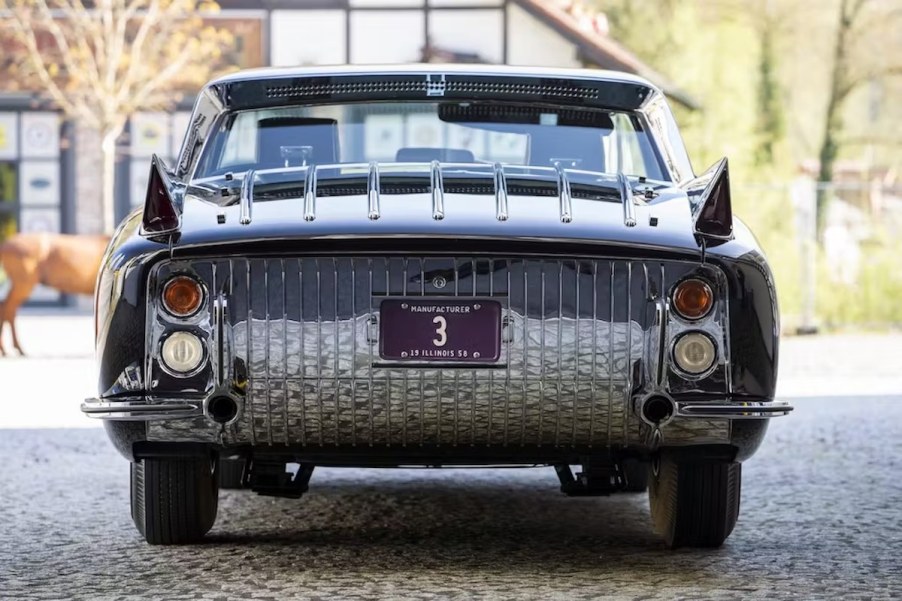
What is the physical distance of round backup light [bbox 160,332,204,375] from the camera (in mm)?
4703

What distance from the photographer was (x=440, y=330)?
183 inches

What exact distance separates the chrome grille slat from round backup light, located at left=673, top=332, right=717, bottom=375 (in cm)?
10

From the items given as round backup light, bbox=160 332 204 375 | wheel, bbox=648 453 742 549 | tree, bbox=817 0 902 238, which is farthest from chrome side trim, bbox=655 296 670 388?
tree, bbox=817 0 902 238

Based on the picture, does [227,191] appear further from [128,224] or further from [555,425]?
[555,425]

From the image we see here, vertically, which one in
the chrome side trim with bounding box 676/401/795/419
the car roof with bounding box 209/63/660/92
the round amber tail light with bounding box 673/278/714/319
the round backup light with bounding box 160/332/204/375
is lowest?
the chrome side trim with bounding box 676/401/795/419

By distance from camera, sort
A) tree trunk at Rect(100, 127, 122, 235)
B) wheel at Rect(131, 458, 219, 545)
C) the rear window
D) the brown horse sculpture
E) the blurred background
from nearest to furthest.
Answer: wheel at Rect(131, 458, 219, 545)
the rear window
the brown horse sculpture
the blurred background
tree trunk at Rect(100, 127, 122, 235)

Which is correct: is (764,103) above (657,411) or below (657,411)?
above

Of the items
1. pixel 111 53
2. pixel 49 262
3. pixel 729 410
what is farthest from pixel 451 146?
pixel 111 53

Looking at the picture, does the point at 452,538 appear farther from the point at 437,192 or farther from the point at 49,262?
the point at 49,262

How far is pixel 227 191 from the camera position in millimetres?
5211

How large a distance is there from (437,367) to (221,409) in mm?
614

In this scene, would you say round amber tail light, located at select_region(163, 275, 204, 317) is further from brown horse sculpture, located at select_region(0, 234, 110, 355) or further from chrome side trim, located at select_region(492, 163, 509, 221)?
brown horse sculpture, located at select_region(0, 234, 110, 355)

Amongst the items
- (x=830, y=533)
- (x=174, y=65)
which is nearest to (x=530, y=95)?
(x=830, y=533)

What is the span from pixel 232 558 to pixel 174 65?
20458 millimetres
